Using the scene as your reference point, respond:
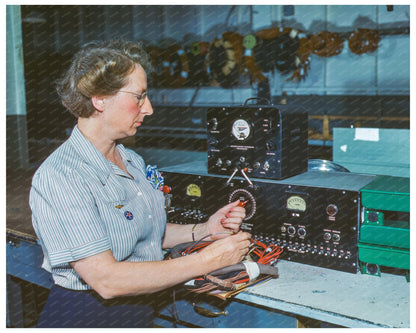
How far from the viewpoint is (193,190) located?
1844mm

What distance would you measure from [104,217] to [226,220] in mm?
487

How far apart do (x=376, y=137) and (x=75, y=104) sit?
1579 mm

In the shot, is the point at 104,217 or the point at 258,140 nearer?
the point at 104,217

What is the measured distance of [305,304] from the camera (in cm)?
130

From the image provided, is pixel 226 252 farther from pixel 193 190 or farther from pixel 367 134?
pixel 367 134

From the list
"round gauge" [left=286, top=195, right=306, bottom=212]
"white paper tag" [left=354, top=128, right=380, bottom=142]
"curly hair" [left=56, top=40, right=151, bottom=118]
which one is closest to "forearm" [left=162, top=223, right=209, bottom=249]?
"round gauge" [left=286, top=195, right=306, bottom=212]

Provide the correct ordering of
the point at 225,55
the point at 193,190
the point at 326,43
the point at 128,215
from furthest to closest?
1. the point at 225,55
2. the point at 326,43
3. the point at 193,190
4. the point at 128,215

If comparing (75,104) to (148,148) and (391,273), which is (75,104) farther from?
(148,148)

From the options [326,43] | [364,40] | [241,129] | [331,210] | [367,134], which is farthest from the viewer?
[326,43]

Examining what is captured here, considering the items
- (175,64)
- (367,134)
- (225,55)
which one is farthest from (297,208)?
(175,64)

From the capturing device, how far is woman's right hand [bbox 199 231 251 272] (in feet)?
4.55

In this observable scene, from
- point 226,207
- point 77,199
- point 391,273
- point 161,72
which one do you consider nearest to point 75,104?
point 77,199

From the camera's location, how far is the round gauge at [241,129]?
67.8 inches

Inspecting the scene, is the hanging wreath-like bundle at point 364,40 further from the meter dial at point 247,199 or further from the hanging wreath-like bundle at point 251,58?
the meter dial at point 247,199
